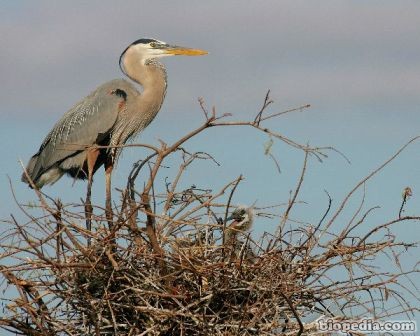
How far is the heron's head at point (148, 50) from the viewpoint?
10.6 m

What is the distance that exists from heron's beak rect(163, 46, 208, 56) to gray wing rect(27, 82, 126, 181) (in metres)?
0.68

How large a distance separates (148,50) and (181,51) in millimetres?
343

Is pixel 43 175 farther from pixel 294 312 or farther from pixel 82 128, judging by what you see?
pixel 294 312

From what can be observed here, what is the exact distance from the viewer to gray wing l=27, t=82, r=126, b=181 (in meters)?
10.7

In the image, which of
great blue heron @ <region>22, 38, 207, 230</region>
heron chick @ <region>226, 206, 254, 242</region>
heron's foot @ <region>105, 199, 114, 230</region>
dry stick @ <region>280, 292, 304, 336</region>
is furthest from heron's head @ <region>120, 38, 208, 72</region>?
dry stick @ <region>280, 292, 304, 336</region>

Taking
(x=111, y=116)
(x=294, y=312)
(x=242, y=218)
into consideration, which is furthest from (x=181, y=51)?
(x=294, y=312)

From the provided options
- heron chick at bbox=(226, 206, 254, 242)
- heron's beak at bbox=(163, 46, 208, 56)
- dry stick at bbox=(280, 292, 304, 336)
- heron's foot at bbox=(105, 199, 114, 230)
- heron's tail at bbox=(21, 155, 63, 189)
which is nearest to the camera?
dry stick at bbox=(280, 292, 304, 336)

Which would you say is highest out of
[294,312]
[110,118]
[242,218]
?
[110,118]

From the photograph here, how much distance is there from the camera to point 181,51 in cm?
1052

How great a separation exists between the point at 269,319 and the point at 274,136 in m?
1.06

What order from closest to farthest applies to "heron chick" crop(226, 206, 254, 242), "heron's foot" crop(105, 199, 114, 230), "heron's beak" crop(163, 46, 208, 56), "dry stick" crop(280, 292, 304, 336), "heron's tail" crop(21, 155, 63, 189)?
"dry stick" crop(280, 292, 304, 336), "heron's foot" crop(105, 199, 114, 230), "heron chick" crop(226, 206, 254, 242), "heron's beak" crop(163, 46, 208, 56), "heron's tail" crop(21, 155, 63, 189)

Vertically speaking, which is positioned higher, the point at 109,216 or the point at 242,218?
the point at 242,218

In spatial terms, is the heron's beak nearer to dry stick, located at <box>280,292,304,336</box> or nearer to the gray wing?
the gray wing

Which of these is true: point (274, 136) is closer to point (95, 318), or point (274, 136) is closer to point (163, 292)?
point (163, 292)
